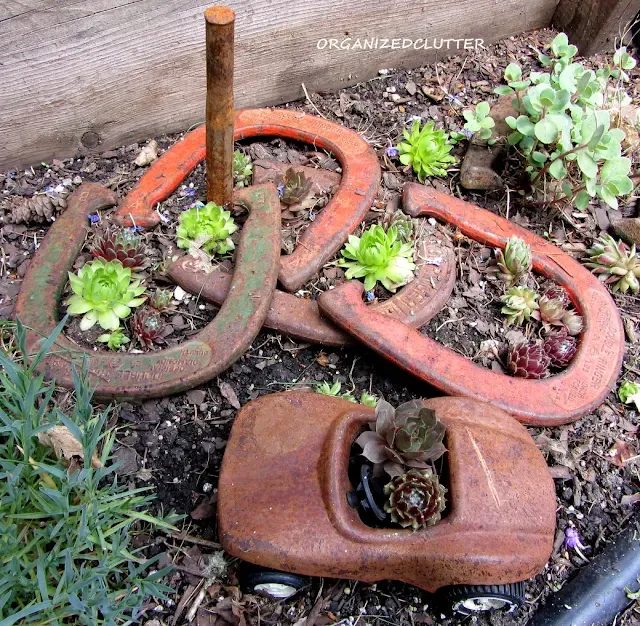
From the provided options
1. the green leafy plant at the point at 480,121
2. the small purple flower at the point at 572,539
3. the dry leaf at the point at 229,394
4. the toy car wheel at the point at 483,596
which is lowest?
the small purple flower at the point at 572,539

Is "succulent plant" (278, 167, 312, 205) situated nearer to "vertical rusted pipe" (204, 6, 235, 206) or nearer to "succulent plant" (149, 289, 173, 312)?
"vertical rusted pipe" (204, 6, 235, 206)

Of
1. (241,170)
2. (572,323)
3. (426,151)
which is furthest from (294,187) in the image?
(572,323)

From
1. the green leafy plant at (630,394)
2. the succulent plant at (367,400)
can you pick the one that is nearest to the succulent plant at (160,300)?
the succulent plant at (367,400)

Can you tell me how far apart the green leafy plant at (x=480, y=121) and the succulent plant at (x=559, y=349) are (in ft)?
3.01

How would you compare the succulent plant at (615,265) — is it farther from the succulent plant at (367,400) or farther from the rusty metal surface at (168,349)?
the rusty metal surface at (168,349)

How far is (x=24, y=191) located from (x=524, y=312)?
1929 millimetres

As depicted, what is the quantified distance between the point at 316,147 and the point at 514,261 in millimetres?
957

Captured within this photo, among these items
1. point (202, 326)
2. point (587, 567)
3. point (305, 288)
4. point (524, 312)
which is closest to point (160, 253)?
point (202, 326)

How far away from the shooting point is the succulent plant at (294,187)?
2.27 metres

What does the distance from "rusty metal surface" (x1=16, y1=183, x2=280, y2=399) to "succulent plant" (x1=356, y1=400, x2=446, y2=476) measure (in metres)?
0.57

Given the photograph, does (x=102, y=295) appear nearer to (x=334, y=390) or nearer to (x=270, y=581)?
(x=334, y=390)

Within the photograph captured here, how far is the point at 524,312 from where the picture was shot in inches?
84.8

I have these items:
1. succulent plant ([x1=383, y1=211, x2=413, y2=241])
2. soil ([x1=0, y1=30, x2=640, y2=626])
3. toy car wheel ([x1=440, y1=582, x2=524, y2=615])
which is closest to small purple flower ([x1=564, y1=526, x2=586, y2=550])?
soil ([x1=0, y1=30, x2=640, y2=626])

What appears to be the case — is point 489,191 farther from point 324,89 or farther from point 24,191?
point 24,191
